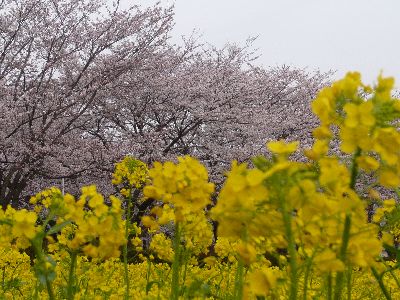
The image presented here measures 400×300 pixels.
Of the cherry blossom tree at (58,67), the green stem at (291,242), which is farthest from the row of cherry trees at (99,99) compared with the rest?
the green stem at (291,242)

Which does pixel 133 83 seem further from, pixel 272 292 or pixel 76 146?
pixel 272 292

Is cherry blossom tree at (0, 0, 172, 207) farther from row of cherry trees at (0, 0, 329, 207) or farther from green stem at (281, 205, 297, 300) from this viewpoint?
green stem at (281, 205, 297, 300)

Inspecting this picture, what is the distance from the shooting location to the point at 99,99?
14.0 meters

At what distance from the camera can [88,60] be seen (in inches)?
500

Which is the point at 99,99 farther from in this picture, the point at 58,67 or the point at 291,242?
the point at 291,242

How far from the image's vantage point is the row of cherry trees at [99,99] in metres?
12.2

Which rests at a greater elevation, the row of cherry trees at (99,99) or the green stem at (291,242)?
the row of cherry trees at (99,99)

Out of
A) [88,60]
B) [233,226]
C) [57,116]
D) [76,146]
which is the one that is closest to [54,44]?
[88,60]

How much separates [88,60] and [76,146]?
2.05 metres

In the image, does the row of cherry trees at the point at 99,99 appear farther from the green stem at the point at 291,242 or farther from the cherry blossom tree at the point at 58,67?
the green stem at the point at 291,242

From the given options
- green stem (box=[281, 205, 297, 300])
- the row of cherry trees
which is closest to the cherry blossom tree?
the row of cherry trees

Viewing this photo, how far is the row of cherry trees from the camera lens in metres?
12.2

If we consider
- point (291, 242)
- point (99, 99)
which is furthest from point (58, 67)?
point (291, 242)

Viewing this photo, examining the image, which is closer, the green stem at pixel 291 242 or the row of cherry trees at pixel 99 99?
the green stem at pixel 291 242
